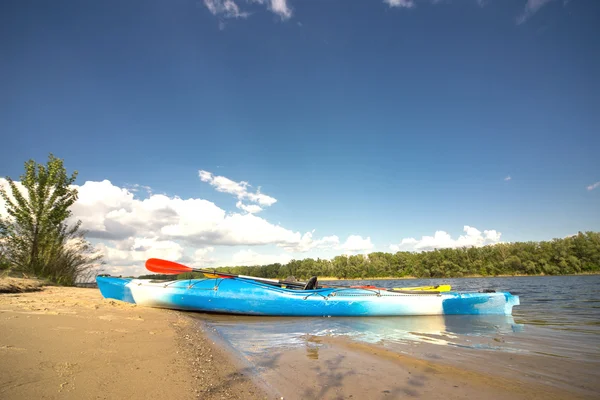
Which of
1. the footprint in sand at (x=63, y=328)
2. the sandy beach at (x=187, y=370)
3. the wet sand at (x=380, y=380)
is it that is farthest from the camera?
the footprint in sand at (x=63, y=328)

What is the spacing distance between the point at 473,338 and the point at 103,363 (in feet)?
19.5

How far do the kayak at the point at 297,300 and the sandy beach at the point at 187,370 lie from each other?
3960 millimetres

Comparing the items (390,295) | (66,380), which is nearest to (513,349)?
(390,295)

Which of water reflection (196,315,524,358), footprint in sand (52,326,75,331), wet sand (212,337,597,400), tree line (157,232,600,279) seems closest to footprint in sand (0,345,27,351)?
footprint in sand (52,326,75,331)

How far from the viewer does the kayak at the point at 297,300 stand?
821 cm

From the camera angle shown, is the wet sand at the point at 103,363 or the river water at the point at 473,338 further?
the river water at the point at 473,338

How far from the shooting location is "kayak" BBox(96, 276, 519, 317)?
8.21 metres

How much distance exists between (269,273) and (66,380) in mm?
78524

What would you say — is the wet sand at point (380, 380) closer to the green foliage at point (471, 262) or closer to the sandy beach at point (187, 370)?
the sandy beach at point (187, 370)

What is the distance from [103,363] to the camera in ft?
8.32

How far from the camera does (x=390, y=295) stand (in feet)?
27.9

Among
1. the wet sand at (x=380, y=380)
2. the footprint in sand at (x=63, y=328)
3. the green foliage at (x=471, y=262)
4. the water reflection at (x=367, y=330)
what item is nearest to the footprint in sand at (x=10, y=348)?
the footprint in sand at (x=63, y=328)

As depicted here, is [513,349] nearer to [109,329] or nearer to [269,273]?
[109,329]

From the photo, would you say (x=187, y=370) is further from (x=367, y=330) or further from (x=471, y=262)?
(x=471, y=262)
